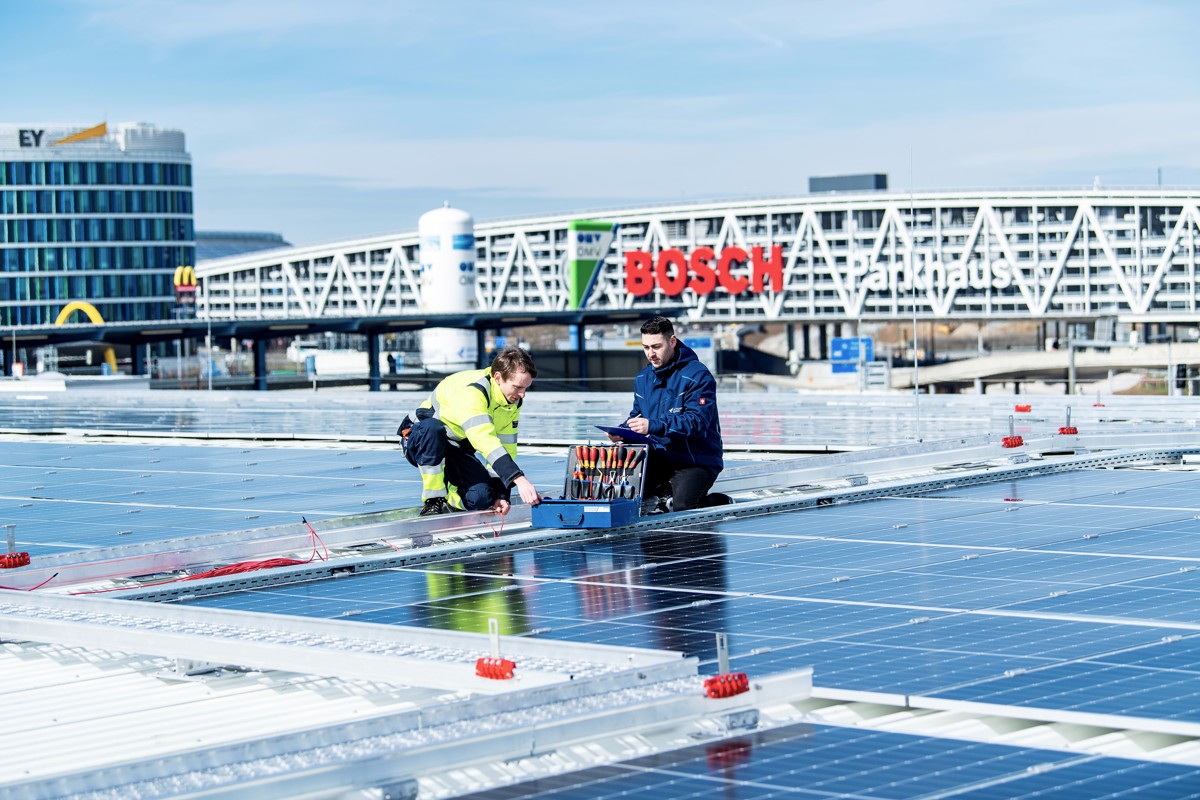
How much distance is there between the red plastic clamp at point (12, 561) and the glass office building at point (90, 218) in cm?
13159

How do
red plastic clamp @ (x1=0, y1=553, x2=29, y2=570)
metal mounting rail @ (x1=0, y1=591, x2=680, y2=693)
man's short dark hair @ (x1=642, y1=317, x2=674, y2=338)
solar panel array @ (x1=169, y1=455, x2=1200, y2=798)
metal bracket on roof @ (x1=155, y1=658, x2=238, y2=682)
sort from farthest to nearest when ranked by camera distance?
man's short dark hair @ (x1=642, y1=317, x2=674, y2=338) → red plastic clamp @ (x1=0, y1=553, x2=29, y2=570) → metal bracket on roof @ (x1=155, y1=658, x2=238, y2=682) → metal mounting rail @ (x1=0, y1=591, x2=680, y2=693) → solar panel array @ (x1=169, y1=455, x2=1200, y2=798)

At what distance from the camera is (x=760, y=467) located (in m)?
16.0

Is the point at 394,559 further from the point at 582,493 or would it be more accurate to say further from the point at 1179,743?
the point at 1179,743

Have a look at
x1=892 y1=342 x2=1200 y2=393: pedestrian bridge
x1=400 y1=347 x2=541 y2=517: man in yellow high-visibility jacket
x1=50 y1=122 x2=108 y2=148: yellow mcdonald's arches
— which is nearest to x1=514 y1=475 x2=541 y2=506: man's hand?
x1=400 y1=347 x2=541 y2=517: man in yellow high-visibility jacket

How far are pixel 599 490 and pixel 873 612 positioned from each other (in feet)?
14.8

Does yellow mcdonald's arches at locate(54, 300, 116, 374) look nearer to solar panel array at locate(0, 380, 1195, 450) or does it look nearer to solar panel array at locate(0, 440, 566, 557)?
solar panel array at locate(0, 380, 1195, 450)

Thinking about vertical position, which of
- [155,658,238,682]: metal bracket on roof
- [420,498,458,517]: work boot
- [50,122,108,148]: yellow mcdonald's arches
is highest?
[50,122,108,148]: yellow mcdonald's arches

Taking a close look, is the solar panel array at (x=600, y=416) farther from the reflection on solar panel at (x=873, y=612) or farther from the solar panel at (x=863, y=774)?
the solar panel at (x=863, y=774)

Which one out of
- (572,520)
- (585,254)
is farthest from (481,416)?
(585,254)

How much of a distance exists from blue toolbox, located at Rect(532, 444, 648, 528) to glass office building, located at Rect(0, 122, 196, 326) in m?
131

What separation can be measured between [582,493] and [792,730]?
6924 millimetres

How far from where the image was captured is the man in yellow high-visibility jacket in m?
12.2

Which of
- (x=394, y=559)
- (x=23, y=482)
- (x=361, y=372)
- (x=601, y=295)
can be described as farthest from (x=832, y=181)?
(x=394, y=559)

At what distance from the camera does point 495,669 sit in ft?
24.6
